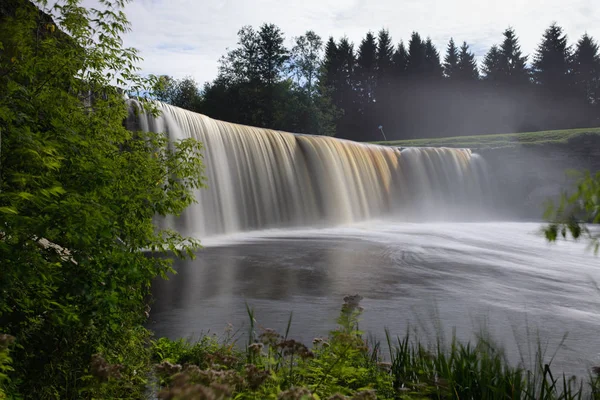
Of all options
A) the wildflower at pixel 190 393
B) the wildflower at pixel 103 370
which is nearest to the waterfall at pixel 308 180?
the wildflower at pixel 103 370

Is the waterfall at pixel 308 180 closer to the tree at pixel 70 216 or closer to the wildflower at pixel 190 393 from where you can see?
the tree at pixel 70 216

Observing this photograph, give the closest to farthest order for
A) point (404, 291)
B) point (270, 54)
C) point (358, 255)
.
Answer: point (404, 291) < point (358, 255) < point (270, 54)

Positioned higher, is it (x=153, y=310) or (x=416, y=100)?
(x=416, y=100)

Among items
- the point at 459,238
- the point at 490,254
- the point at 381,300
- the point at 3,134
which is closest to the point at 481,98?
the point at 459,238

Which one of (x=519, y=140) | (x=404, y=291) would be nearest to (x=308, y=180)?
(x=404, y=291)

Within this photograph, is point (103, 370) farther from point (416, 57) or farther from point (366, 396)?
point (416, 57)

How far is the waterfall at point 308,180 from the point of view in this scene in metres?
14.1

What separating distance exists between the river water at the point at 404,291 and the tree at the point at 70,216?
1.59 meters

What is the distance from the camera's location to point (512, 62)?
56062 millimetres

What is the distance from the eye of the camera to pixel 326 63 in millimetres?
55906

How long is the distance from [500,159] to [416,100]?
96.0 ft

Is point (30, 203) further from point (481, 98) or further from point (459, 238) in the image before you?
point (481, 98)

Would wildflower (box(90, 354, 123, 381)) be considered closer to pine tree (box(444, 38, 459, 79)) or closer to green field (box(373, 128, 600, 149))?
green field (box(373, 128, 600, 149))

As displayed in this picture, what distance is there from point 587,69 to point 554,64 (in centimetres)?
329
